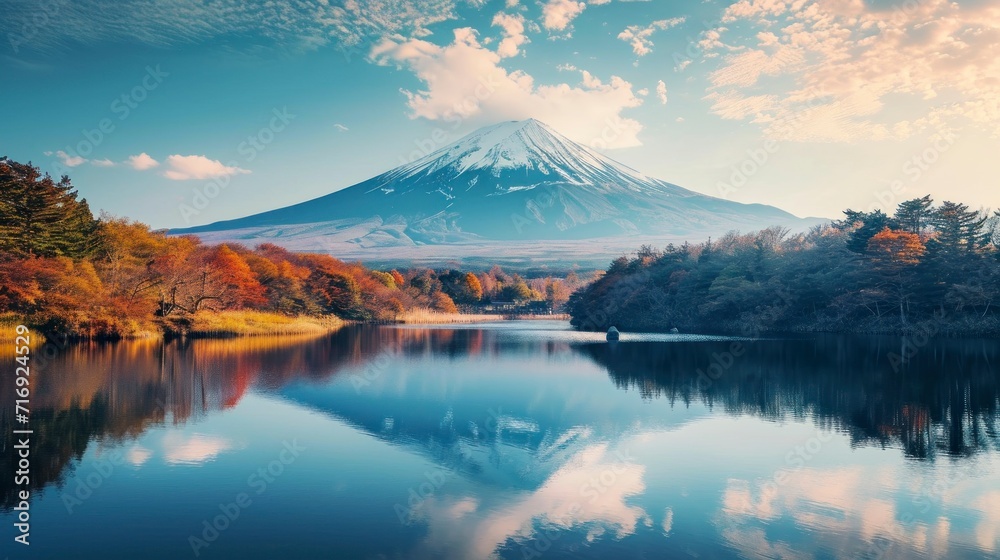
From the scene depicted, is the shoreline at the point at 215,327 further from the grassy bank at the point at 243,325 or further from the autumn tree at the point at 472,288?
the autumn tree at the point at 472,288

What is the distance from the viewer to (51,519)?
619 centimetres

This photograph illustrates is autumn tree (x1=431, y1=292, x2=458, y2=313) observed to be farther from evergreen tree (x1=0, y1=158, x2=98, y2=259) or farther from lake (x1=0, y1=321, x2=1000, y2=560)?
lake (x1=0, y1=321, x2=1000, y2=560)

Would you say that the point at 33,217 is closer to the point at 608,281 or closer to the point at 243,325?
the point at 243,325

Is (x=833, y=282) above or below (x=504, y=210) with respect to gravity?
below

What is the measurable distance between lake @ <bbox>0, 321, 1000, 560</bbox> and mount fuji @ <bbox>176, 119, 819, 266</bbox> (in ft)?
375

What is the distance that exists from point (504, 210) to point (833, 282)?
127m

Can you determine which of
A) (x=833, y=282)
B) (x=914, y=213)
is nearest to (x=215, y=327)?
(x=833, y=282)

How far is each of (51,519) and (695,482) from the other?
6.66 m

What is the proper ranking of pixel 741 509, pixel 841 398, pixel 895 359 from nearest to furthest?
1. pixel 741 509
2. pixel 841 398
3. pixel 895 359

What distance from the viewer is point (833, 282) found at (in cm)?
3425

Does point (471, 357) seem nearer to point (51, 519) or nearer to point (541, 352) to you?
point (541, 352)

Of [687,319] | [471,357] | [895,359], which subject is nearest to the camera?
[895,359]

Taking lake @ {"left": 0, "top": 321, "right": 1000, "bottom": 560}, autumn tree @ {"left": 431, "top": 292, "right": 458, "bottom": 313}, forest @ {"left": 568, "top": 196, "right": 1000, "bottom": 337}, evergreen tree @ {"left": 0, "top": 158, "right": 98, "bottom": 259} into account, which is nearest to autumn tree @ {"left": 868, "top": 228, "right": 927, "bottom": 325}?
forest @ {"left": 568, "top": 196, "right": 1000, "bottom": 337}

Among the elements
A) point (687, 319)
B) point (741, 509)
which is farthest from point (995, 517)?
point (687, 319)
